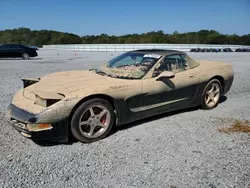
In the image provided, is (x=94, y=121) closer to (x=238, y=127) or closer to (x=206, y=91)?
(x=238, y=127)

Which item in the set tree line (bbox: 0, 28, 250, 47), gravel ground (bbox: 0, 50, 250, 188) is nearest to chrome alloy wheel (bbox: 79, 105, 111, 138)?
gravel ground (bbox: 0, 50, 250, 188)

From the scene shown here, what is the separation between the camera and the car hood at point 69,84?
353cm

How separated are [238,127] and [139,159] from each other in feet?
6.87

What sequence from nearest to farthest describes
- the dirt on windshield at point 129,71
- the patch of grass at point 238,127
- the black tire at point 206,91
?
the patch of grass at point 238,127
the dirt on windshield at point 129,71
the black tire at point 206,91

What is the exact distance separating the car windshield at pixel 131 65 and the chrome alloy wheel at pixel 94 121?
82 centimetres

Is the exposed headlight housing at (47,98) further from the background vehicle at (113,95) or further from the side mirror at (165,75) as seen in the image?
the side mirror at (165,75)

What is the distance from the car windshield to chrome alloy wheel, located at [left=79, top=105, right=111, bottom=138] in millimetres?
817

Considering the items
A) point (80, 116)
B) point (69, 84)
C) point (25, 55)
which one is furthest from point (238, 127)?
point (25, 55)

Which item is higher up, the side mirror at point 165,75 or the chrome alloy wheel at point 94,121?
the side mirror at point 165,75

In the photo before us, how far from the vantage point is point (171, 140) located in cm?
364

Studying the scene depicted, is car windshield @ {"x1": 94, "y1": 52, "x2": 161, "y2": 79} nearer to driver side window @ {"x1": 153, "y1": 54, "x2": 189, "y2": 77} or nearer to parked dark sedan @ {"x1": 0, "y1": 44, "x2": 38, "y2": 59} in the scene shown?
driver side window @ {"x1": 153, "y1": 54, "x2": 189, "y2": 77}

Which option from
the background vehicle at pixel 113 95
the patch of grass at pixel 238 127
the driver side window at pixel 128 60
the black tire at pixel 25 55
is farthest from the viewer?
the black tire at pixel 25 55

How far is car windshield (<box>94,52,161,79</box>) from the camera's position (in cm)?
421

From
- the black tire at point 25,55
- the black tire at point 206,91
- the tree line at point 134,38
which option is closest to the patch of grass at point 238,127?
the black tire at point 206,91
